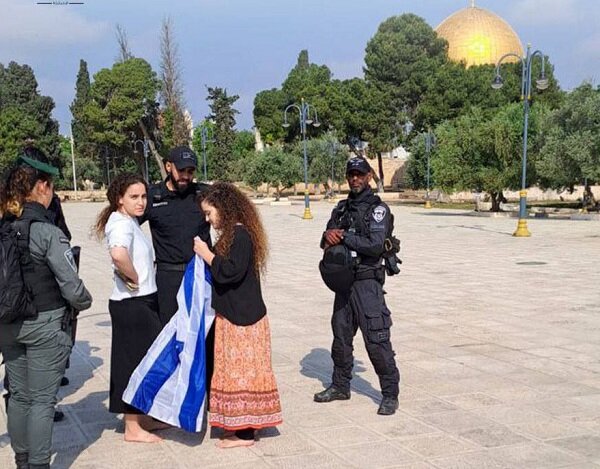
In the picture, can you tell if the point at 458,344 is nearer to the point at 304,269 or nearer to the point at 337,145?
the point at 304,269

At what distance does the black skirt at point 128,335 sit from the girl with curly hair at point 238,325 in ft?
1.42

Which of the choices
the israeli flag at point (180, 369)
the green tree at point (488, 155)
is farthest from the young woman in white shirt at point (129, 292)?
the green tree at point (488, 155)

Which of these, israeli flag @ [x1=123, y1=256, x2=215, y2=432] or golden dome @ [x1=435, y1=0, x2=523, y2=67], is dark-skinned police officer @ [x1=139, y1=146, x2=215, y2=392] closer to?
israeli flag @ [x1=123, y1=256, x2=215, y2=432]

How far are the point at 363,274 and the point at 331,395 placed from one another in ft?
3.39

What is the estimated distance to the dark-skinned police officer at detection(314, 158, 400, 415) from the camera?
462cm

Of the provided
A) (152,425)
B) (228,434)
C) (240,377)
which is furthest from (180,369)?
(152,425)

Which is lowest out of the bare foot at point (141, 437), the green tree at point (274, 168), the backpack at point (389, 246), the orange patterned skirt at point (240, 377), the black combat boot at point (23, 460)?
the bare foot at point (141, 437)

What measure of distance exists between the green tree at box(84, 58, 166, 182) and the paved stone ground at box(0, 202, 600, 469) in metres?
55.1

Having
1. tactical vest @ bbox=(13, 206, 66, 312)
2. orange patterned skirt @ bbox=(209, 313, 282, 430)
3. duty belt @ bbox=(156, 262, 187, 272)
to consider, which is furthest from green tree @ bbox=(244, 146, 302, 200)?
tactical vest @ bbox=(13, 206, 66, 312)

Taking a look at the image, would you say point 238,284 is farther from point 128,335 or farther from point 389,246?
point 389,246

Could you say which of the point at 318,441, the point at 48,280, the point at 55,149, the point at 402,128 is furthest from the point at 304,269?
the point at 55,149

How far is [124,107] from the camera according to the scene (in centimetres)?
6319

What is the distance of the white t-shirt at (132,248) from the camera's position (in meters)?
4.15

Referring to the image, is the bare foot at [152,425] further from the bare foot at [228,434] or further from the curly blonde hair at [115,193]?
the curly blonde hair at [115,193]
